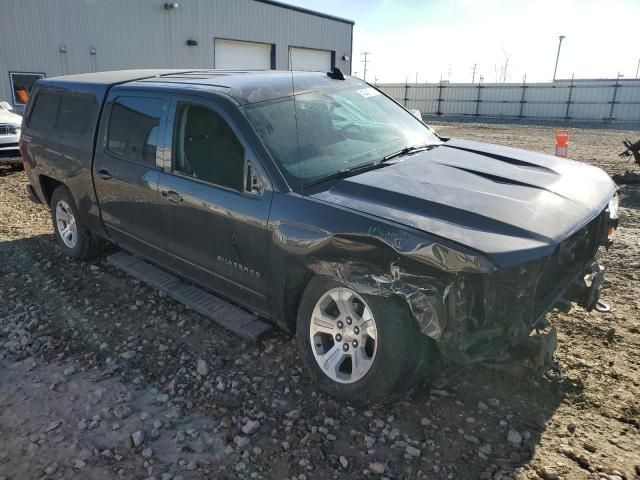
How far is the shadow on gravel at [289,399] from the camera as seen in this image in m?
2.58

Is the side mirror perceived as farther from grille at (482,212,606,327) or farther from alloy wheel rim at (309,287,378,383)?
grille at (482,212,606,327)

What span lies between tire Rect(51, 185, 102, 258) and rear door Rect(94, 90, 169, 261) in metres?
0.66

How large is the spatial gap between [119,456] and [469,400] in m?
1.98

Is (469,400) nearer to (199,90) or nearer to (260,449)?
(260,449)

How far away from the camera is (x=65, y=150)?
197 inches

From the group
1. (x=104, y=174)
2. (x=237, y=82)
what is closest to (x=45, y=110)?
(x=104, y=174)

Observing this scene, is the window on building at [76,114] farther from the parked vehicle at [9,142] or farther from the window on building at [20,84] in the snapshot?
the window on building at [20,84]

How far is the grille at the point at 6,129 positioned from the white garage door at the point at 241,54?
41.1 feet

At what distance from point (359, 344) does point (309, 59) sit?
80.0 ft

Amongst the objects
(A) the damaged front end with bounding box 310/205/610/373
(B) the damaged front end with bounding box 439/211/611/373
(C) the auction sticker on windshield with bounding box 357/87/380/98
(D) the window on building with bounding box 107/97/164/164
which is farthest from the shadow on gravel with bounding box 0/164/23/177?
(B) the damaged front end with bounding box 439/211/611/373

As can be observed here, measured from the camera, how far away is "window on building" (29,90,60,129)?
17.4 feet

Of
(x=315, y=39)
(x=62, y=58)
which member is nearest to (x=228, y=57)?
(x=315, y=39)

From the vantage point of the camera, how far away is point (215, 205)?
340 centimetres

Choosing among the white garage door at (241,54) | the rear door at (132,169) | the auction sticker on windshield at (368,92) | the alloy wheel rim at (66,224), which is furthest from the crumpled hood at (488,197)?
the white garage door at (241,54)
